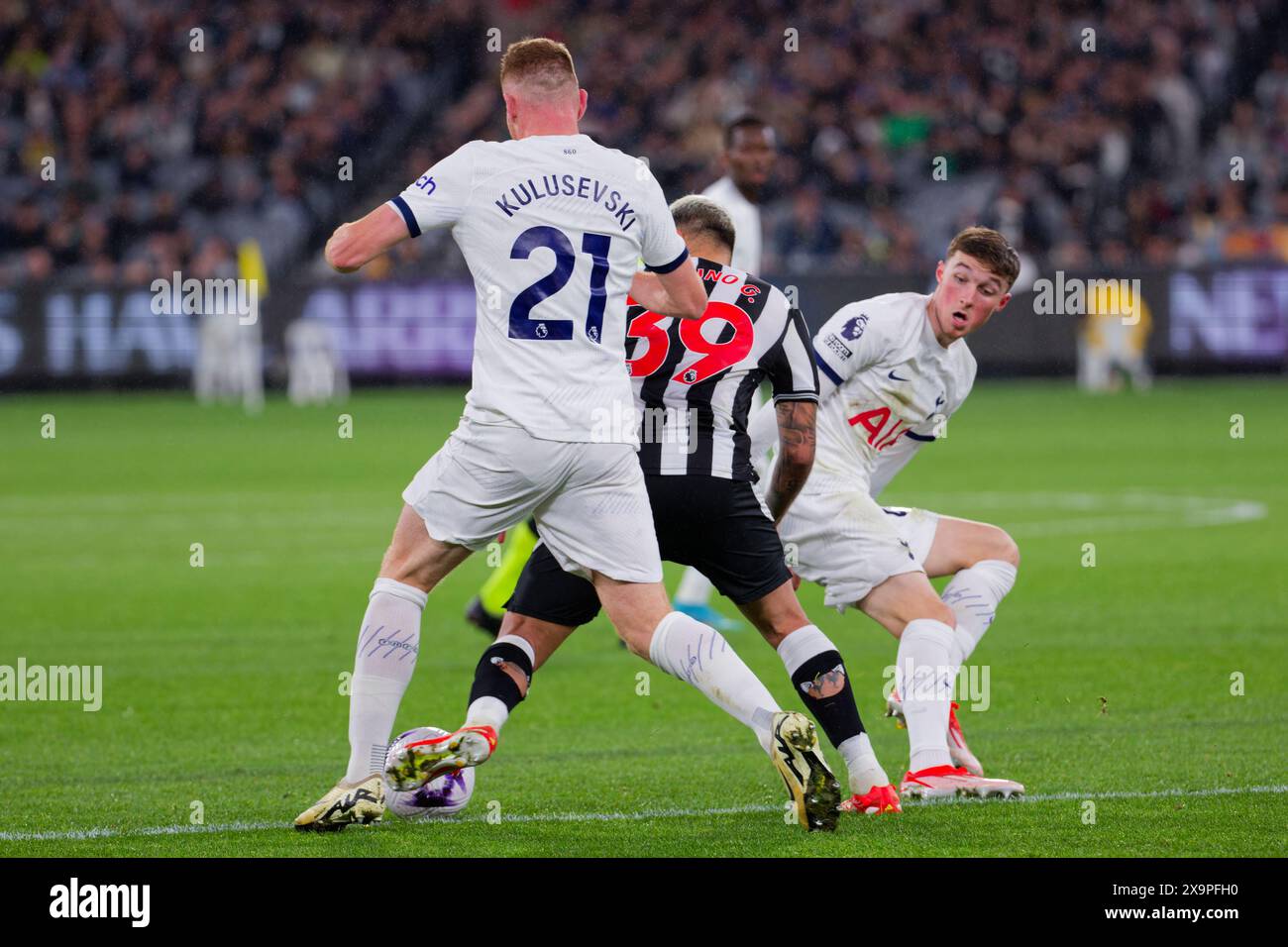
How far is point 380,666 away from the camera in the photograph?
5.93 metres

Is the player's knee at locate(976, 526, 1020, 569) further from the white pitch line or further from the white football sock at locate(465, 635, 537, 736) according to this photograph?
the white football sock at locate(465, 635, 537, 736)

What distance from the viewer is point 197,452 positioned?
70.1 ft

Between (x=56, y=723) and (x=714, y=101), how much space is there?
86.2 ft

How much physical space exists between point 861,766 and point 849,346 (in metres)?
1.57

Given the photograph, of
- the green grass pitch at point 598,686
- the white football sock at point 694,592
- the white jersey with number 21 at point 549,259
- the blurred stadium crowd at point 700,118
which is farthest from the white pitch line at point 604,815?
the blurred stadium crowd at point 700,118

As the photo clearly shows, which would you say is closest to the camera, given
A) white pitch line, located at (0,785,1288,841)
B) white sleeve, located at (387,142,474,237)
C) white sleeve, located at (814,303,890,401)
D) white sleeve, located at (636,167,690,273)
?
white sleeve, located at (387,142,474,237)

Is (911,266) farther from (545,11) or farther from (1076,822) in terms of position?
(1076,822)

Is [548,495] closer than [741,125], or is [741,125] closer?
[548,495]

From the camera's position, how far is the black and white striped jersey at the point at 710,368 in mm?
6180

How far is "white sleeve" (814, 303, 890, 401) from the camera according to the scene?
22.6ft

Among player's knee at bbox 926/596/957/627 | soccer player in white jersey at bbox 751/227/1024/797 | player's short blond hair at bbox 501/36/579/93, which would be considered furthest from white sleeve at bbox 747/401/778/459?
player's short blond hair at bbox 501/36/579/93

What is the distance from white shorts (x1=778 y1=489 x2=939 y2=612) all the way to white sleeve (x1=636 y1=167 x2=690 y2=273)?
1343 millimetres

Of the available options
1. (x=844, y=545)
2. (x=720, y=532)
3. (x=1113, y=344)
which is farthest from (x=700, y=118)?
(x=720, y=532)

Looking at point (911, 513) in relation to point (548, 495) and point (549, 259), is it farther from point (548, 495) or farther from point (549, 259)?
point (549, 259)
